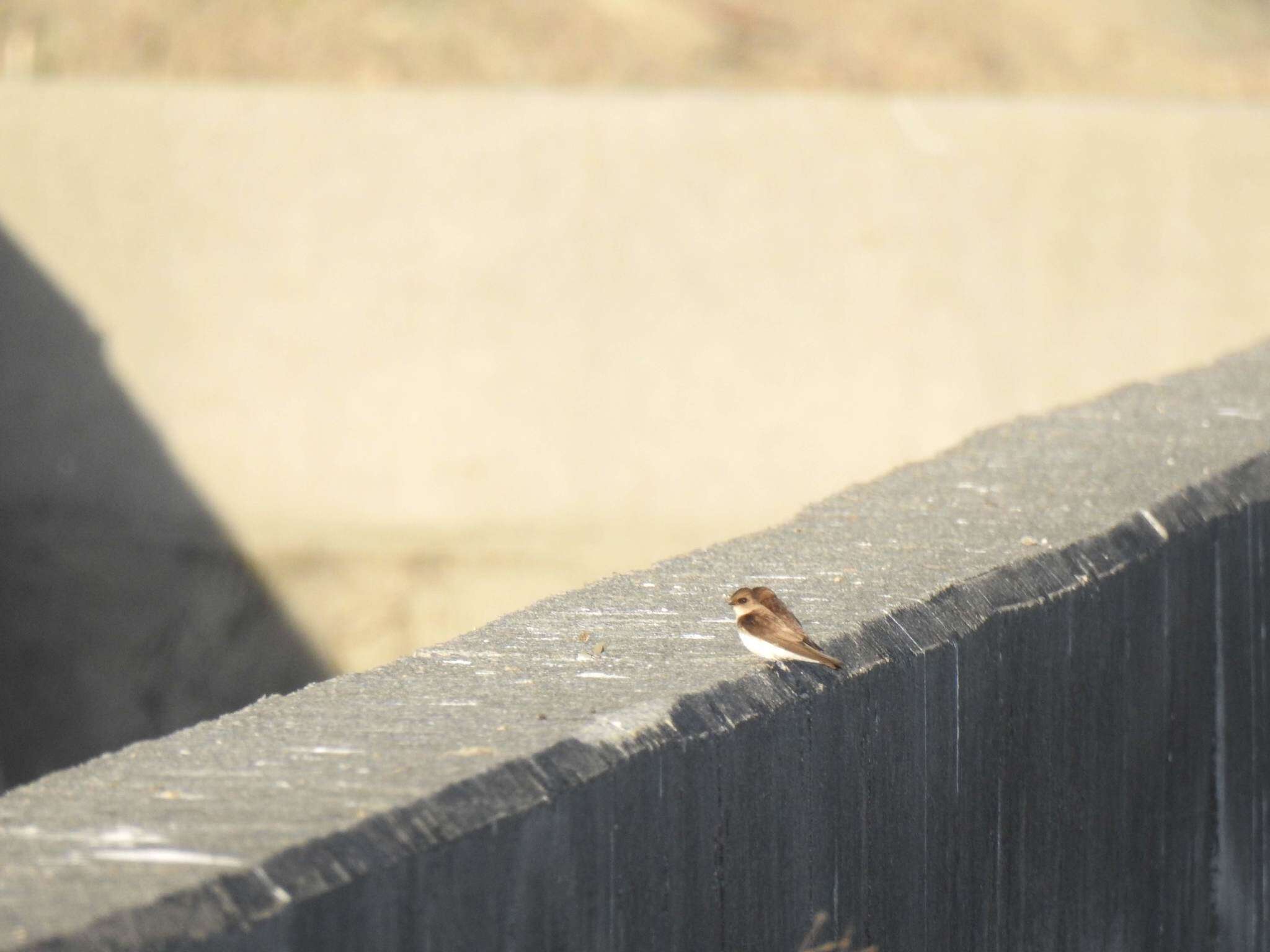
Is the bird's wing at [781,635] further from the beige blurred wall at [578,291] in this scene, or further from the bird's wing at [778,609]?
the beige blurred wall at [578,291]

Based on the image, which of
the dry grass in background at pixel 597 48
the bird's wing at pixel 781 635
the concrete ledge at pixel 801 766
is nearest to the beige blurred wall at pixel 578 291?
the dry grass in background at pixel 597 48

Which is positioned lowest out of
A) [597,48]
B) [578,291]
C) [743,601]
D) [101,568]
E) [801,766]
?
[801,766]

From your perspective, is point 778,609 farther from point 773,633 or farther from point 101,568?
point 101,568

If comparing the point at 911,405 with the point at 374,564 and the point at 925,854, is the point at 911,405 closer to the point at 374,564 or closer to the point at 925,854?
the point at 374,564

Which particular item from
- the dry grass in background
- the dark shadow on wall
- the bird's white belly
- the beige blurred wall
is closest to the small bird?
the bird's white belly

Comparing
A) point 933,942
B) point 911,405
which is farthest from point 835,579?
point 911,405

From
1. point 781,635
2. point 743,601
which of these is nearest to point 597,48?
point 743,601

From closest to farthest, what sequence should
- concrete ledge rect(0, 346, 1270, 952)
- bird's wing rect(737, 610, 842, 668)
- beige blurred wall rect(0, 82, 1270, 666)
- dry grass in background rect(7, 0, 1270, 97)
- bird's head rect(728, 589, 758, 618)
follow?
1. concrete ledge rect(0, 346, 1270, 952)
2. bird's wing rect(737, 610, 842, 668)
3. bird's head rect(728, 589, 758, 618)
4. beige blurred wall rect(0, 82, 1270, 666)
5. dry grass in background rect(7, 0, 1270, 97)

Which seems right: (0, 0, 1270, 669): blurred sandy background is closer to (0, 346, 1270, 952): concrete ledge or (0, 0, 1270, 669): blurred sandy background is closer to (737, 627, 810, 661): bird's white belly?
(0, 346, 1270, 952): concrete ledge
